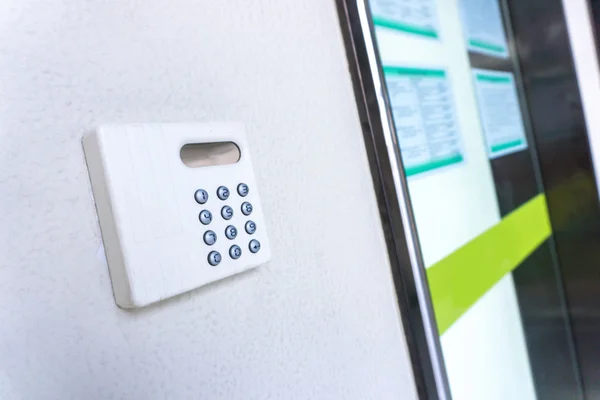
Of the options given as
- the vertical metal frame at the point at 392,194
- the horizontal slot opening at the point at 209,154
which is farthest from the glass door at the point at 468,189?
the horizontal slot opening at the point at 209,154

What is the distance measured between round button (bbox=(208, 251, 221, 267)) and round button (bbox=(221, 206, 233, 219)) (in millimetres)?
29

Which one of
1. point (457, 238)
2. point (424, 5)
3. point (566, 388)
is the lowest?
point (566, 388)

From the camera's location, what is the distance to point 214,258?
314 mm

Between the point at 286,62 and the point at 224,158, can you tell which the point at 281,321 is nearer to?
the point at 224,158

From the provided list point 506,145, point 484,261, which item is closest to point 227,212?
point 484,261

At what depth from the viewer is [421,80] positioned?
2.66 feet

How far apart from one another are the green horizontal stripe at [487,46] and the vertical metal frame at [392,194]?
67cm

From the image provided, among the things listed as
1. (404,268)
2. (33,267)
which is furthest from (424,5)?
(33,267)

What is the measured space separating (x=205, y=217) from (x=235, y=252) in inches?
1.5

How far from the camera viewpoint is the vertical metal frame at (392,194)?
0.54m

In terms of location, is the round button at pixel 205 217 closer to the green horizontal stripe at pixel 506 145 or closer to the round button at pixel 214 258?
the round button at pixel 214 258

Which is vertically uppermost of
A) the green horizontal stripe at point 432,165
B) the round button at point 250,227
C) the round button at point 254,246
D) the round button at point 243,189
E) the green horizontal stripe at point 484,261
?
the round button at point 243,189

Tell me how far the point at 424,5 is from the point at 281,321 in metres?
0.77

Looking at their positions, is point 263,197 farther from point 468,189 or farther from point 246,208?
point 468,189
